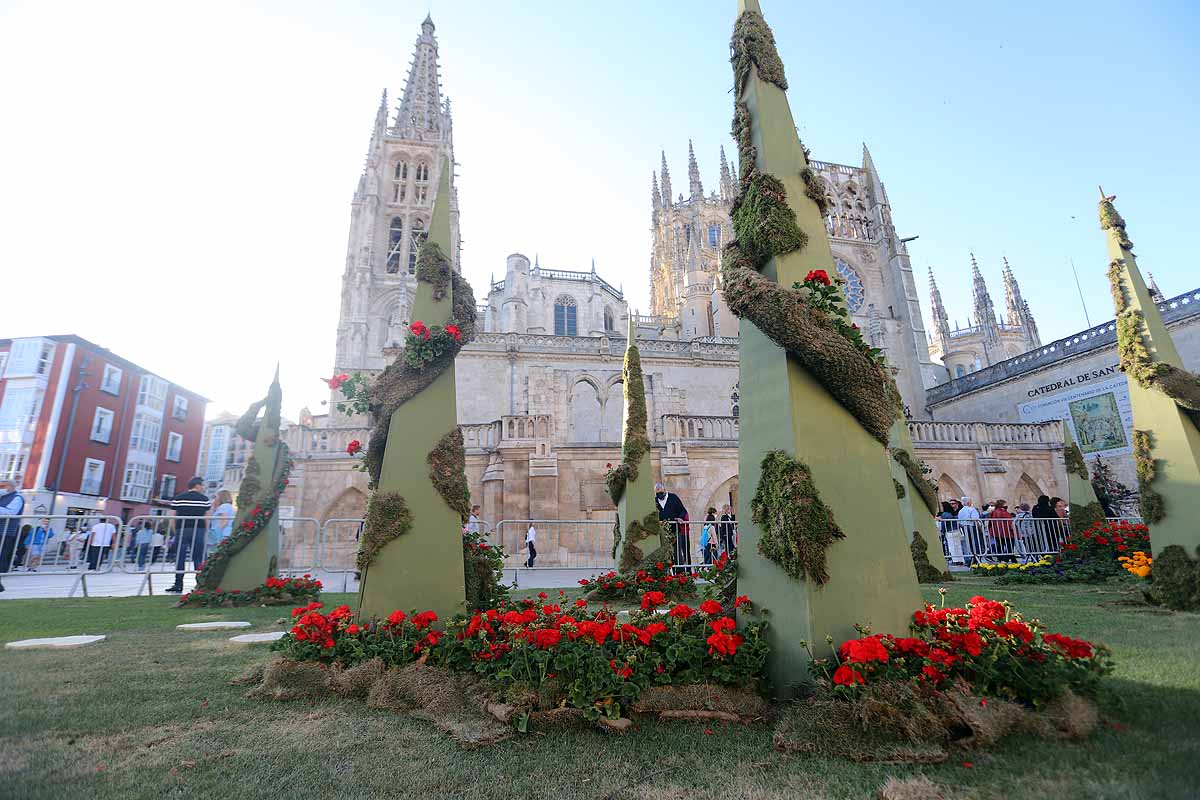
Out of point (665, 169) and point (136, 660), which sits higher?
point (665, 169)

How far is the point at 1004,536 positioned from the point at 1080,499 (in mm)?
2354

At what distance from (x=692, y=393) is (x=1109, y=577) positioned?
18815mm

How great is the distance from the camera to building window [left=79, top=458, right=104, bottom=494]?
104ft

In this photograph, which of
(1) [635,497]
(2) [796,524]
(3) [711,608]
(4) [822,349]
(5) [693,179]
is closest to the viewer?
(2) [796,524]

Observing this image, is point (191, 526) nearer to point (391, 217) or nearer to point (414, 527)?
point (414, 527)

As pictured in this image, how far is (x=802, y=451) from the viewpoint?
3.90m

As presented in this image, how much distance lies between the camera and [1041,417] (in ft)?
89.7

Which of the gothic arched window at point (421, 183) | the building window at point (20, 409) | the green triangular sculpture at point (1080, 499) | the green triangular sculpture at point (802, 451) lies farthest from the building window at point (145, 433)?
the green triangular sculpture at point (1080, 499)

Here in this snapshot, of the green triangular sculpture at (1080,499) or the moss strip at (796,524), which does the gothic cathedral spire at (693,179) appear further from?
the moss strip at (796,524)

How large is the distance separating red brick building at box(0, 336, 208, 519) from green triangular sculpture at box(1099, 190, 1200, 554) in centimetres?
3987

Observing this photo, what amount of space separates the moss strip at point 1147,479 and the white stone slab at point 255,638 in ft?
33.3

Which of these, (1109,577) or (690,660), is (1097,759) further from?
(1109,577)

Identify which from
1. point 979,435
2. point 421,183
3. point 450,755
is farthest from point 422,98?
point 450,755

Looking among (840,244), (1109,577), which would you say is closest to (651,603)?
(1109,577)
